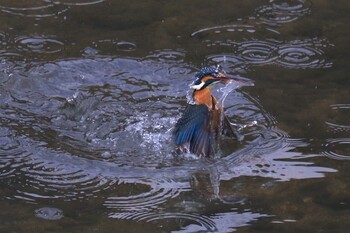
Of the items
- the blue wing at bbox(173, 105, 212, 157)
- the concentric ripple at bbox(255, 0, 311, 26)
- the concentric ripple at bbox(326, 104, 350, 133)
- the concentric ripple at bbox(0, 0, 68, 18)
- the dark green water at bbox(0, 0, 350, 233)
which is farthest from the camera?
the concentric ripple at bbox(0, 0, 68, 18)

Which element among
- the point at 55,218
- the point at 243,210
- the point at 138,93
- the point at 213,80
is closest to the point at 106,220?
the point at 55,218

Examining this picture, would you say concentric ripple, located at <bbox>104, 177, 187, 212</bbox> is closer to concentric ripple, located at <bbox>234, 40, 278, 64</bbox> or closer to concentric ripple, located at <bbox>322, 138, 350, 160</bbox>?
concentric ripple, located at <bbox>322, 138, 350, 160</bbox>

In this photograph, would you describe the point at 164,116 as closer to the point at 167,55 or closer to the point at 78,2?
the point at 167,55

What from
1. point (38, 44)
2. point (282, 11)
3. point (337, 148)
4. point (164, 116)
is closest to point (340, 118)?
point (337, 148)

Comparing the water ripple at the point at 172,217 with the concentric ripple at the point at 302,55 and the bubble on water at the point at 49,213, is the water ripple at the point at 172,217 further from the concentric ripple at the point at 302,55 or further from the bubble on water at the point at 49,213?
the concentric ripple at the point at 302,55

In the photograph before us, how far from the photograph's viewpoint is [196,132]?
561 cm

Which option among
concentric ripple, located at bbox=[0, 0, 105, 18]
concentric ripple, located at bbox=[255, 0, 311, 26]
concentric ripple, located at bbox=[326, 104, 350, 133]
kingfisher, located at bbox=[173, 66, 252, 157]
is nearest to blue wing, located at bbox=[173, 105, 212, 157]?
kingfisher, located at bbox=[173, 66, 252, 157]

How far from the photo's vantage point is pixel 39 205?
5004 mm

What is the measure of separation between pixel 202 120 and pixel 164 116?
64cm

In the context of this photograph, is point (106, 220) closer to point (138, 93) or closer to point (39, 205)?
point (39, 205)

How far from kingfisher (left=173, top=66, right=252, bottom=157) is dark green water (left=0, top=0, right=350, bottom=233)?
94 mm

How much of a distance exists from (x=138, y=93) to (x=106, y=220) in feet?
6.03

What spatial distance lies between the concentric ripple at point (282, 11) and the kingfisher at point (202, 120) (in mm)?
1875

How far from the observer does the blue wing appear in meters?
5.59
